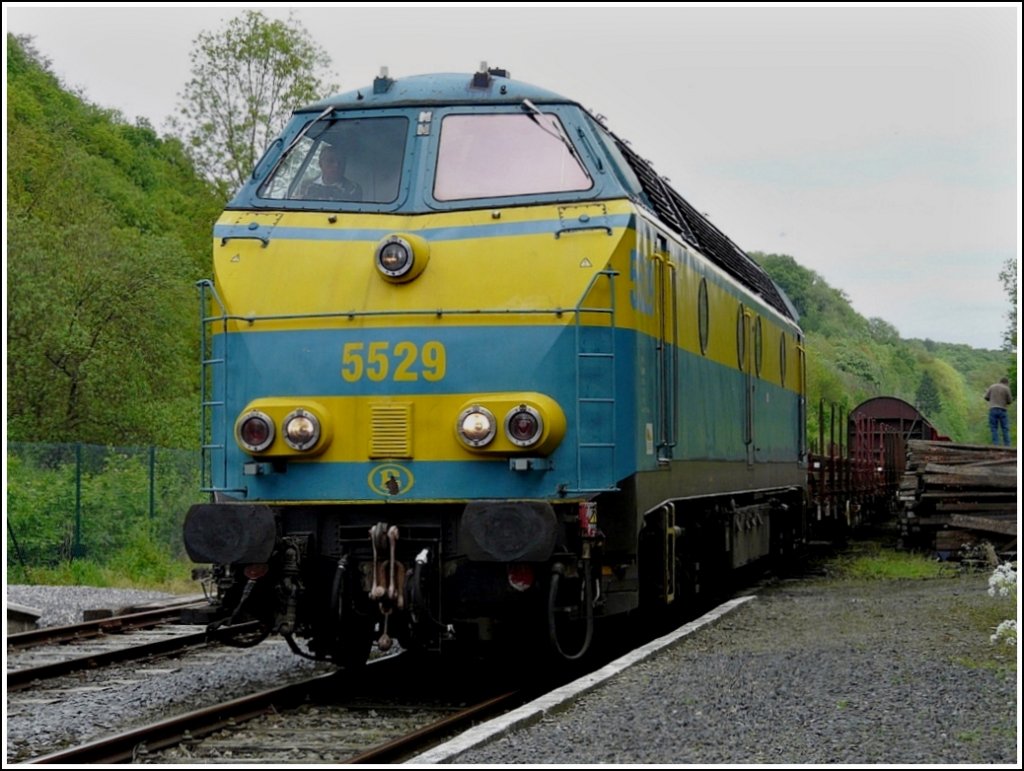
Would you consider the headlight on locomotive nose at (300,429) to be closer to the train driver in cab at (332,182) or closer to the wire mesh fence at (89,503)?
the train driver in cab at (332,182)

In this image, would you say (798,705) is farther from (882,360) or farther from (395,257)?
(882,360)

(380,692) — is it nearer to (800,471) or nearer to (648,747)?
(648,747)

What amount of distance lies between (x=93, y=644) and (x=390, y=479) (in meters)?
5.56

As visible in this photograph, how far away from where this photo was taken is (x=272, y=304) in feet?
29.9

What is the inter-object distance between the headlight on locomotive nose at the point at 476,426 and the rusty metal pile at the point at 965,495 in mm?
13581

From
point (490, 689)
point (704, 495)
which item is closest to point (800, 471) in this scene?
point (704, 495)

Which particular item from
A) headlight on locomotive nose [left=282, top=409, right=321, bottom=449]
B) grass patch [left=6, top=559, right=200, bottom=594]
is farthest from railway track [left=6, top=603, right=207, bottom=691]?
grass patch [left=6, top=559, right=200, bottom=594]

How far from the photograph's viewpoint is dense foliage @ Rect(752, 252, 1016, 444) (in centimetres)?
9331

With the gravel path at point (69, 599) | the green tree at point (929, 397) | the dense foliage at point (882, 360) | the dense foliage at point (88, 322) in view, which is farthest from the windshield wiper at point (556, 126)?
the green tree at point (929, 397)

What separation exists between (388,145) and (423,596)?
3145mm

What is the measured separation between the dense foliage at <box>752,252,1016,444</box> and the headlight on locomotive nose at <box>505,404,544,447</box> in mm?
73762

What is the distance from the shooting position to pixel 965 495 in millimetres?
21141

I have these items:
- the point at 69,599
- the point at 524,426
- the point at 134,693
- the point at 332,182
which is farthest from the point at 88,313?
the point at 524,426

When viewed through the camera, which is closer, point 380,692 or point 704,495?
point 380,692
